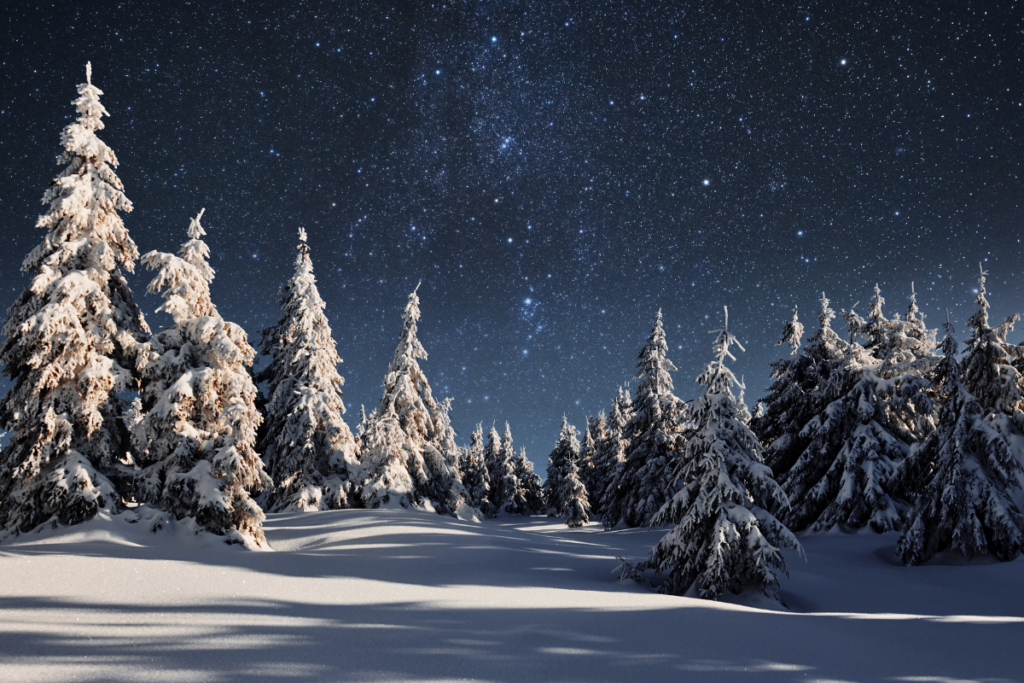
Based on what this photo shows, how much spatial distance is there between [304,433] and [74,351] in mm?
10906

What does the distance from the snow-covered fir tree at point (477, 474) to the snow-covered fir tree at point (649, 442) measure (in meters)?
30.0

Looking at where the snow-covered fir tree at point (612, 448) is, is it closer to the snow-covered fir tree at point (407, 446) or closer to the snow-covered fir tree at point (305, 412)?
the snow-covered fir tree at point (407, 446)

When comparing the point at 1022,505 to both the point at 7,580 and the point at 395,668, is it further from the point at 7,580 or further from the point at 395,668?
the point at 7,580

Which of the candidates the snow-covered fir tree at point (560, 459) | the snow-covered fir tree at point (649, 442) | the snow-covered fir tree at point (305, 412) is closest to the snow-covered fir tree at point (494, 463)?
the snow-covered fir tree at point (560, 459)

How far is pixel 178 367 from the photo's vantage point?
1449 cm

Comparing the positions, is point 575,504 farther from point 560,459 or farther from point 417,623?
point 417,623

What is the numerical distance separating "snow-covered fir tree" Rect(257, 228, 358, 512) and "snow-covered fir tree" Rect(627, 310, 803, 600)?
1673 centimetres

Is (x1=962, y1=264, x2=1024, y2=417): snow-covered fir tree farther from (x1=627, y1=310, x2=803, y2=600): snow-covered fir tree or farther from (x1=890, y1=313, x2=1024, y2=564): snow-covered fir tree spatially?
(x1=627, y1=310, x2=803, y2=600): snow-covered fir tree

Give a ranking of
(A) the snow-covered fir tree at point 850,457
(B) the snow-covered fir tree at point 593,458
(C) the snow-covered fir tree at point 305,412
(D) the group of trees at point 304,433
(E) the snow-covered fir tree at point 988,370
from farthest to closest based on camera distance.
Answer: (B) the snow-covered fir tree at point 593,458, (C) the snow-covered fir tree at point 305,412, (A) the snow-covered fir tree at point 850,457, (E) the snow-covered fir tree at point 988,370, (D) the group of trees at point 304,433

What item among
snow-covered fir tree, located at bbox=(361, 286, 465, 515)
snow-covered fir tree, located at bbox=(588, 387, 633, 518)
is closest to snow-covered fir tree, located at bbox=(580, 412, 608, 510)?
snow-covered fir tree, located at bbox=(588, 387, 633, 518)

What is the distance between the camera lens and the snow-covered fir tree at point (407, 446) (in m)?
24.9

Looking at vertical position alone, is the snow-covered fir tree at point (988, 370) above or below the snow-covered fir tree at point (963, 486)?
above

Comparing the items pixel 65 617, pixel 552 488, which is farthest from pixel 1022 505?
pixel 552 488

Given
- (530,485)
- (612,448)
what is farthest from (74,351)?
(530,485)
